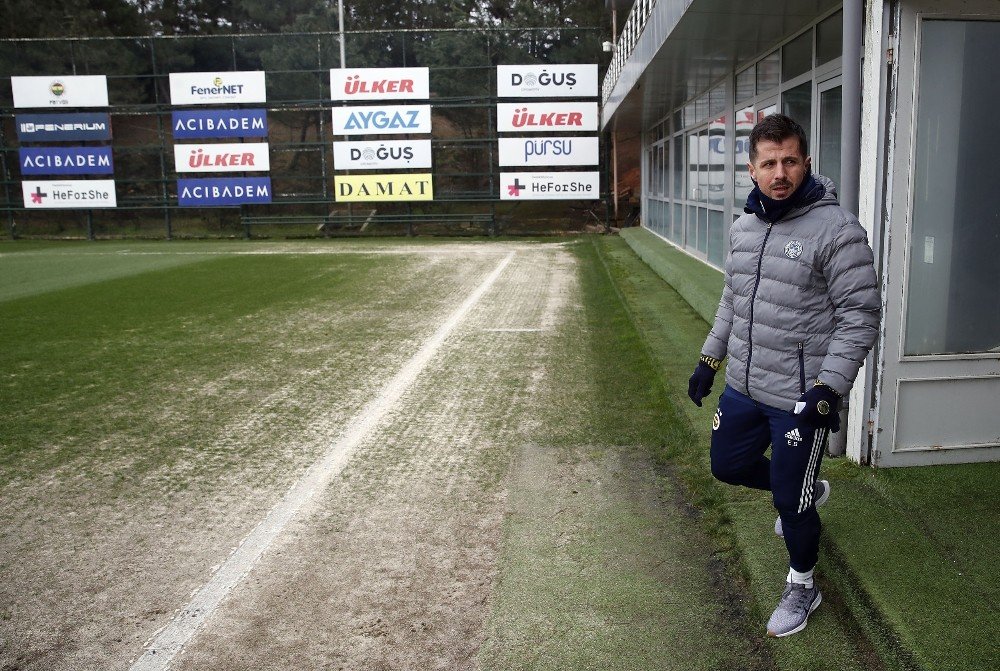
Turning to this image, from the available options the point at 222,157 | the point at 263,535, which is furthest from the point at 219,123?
the point at 263,535

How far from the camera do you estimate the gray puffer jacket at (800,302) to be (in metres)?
2.82

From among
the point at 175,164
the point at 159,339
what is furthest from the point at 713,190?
the point at 175,164

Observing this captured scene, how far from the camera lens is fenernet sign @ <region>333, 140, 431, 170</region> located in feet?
81.0

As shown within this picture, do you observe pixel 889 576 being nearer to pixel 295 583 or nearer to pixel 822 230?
pixel 822 230

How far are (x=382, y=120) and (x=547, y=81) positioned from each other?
4.76 meters

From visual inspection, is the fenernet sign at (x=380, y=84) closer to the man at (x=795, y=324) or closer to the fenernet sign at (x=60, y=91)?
the fenernet sign at (x=60, y=91)

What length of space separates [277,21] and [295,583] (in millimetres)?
40263

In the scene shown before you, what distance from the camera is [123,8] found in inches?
1463

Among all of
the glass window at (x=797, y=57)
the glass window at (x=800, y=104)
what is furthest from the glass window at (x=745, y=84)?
the glass window at (x=800, y=104)

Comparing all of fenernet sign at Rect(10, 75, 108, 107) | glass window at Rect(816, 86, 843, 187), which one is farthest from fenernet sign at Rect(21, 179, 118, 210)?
glass window at Rect(816, 86, 843, 187)

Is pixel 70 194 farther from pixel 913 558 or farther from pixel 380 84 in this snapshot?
pixel 913 558

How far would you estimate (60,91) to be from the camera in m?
25.6

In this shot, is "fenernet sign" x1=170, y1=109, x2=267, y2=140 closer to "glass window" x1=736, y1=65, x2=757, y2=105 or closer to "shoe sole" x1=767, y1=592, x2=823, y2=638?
"glass window" x1=736, y1=65, x2=757, y2=105

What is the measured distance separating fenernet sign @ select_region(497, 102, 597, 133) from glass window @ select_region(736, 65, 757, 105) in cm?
1309
